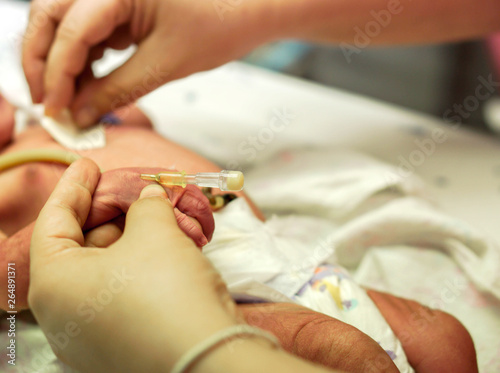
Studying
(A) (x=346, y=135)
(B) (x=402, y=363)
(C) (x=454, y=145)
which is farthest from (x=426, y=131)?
(B) (x=402, y=363)

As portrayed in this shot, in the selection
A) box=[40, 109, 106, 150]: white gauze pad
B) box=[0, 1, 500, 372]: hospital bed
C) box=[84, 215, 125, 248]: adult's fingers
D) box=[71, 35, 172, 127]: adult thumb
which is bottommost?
→ box=[0, 1, 500, 372]: hospital bed

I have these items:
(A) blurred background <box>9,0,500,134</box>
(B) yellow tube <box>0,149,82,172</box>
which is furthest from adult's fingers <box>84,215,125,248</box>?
(A) blurred background <box>9,0,500,134</box>

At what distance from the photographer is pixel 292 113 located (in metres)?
1.54

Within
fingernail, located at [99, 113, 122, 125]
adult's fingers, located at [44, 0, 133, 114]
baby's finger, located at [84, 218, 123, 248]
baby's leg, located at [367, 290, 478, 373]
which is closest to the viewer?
baby's finger, located at [84, 218, 123, 248]

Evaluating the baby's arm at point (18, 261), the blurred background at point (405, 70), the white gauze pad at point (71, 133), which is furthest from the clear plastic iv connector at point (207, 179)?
the blurred background at point (405, 70)

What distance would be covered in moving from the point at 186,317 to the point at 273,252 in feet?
1.36

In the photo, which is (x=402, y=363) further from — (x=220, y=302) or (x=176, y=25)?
(x=176, y=25)

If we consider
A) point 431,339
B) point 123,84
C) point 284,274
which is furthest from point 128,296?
point 123,84

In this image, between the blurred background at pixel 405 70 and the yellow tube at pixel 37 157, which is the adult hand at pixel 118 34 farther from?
the blurred background at pixel 405 70

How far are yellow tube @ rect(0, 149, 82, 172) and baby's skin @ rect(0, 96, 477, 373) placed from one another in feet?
0.10

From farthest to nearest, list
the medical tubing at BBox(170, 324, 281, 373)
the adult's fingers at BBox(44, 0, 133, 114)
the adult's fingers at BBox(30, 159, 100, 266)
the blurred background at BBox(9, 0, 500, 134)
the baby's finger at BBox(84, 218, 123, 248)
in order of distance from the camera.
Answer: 1. the blurred background at BBox(9, 0, 500, 134)
2. the adult's fingers at BBox(44, 0, 133, 114)
3. the baby's finger at BBox(84, 218, 123, 248)
4. the adult's fingers at BBox(30, 159, 100, 266)
5. the medical tubing at BBox(170, 324, 281, 373)

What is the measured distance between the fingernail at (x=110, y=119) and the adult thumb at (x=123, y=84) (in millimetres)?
30

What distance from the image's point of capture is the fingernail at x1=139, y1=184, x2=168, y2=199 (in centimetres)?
63

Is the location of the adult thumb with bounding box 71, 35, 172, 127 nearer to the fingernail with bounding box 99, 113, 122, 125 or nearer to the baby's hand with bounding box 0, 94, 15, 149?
the fingernail with bounding box 99, 113, 122, 125
